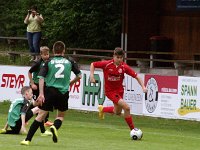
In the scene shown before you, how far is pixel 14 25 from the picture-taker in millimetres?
48906

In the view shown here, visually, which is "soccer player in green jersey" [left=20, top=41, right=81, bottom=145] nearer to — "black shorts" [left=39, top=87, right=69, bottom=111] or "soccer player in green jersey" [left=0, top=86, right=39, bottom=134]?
"black shorts" [left=39, top=87, right=69, bottom=111]

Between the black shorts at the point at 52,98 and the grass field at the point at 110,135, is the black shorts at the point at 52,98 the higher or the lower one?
the higher one

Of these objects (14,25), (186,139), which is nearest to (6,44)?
(14,25)

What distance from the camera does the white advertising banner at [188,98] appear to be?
25.2 meters

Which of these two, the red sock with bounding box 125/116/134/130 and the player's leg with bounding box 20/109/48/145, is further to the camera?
the red sock with bounding box 125/116/134/130

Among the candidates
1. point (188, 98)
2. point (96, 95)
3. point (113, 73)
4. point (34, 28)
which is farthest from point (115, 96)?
point (34, 28)

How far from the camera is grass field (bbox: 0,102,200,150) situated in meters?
17.4

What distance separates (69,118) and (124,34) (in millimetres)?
8233

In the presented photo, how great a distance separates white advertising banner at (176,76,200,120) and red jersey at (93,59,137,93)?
199 inches

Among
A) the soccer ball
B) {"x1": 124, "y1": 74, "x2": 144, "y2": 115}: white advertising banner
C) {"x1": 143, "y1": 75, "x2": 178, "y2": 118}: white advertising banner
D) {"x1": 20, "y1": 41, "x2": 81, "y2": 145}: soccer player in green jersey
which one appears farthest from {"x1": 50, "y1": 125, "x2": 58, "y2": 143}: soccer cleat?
{"x1": 124, "y1": 74, "x2": 144, "y2": 115}: white advertising banner

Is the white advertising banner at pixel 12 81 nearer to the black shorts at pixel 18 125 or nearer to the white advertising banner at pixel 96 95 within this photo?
the white advertising banner at pixel 96 95

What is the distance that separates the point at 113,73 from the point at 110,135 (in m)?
1.52

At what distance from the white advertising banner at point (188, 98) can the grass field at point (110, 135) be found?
0.27m

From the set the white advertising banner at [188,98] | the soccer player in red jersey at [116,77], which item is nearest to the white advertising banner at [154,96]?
the white advertising banner at [188,98]
